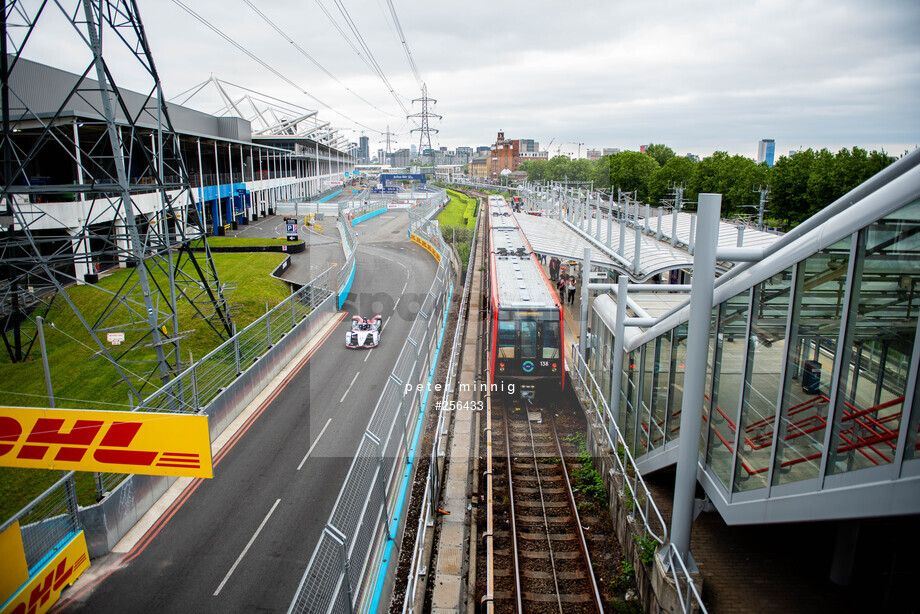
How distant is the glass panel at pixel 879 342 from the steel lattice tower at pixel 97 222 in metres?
12.6

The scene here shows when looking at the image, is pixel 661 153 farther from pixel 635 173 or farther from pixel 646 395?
pixel 646 395

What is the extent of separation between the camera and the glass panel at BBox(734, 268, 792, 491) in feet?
17.9

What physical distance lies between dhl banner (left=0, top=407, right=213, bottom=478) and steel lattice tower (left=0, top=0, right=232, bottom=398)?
3297 millimetres

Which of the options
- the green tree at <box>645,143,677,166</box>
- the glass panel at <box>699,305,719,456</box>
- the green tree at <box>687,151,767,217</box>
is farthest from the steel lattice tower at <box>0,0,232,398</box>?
the green tree at <box>645,143,677,166</box>

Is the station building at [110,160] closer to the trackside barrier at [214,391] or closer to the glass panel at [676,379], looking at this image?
the trackside barrier at [214,391]

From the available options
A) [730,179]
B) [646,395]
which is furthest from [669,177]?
[646,395]

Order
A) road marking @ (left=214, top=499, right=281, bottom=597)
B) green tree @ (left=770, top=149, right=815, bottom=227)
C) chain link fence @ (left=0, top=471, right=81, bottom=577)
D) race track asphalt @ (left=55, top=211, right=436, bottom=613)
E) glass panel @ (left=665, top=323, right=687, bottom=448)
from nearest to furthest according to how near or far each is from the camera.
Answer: glass panel @ (left=665, top=323, right=687, bottom=448) < chain link fence @ (left=0, top=471, right=81, bottom=577) < race track asphalt @ (left=55, top=211, right=436, bottom=613) < road marking @ (left=214, top=499, right=281, bottom=597) < green tree @ (left=770, top=149, right=815, bottom=227)

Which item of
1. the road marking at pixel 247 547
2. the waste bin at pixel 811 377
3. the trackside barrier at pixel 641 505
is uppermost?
the waste bin at pixel 811 377

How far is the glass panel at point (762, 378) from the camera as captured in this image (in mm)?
5457

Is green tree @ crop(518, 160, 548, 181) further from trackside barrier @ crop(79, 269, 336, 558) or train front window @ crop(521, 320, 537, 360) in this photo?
train front window @ crop(521, 320, 537, 360)

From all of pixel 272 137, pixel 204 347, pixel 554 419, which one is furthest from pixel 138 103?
pixel 554 419

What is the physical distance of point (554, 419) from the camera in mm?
14945

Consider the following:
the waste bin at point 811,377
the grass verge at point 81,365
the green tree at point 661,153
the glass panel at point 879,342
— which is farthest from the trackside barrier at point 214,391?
the green tree at point 661,153

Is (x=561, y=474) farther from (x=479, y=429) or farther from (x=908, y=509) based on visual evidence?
(x=908, y=509)
